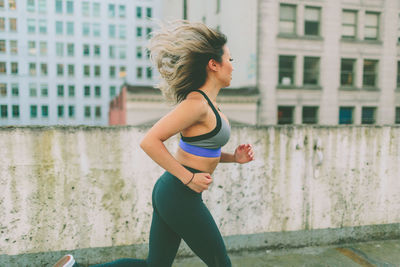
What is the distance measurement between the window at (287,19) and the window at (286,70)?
2256 millimetres

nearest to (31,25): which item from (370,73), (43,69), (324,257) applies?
(43,69)

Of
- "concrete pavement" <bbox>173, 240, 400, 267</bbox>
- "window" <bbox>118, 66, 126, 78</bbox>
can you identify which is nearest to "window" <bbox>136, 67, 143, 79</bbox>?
"window" <bbox>118, 66, 126, 78</bbox>

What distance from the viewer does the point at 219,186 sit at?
148 inches

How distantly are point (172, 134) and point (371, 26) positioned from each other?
36.0 metres

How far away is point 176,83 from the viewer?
2.25 meters

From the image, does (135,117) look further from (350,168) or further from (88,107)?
(88,107)

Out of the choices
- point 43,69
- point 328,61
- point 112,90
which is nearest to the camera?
point 328,61

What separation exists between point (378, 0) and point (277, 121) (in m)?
14.8

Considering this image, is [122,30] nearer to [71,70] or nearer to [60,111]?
[71,70]

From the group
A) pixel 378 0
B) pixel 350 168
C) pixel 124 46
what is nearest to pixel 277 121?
pixel 378 0

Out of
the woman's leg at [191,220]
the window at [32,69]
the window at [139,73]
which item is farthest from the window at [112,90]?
the woman's leg at [191,220]

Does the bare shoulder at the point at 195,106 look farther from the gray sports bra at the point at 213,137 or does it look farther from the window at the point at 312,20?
the window at the point at 312,20

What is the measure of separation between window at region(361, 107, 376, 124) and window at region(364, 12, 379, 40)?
21.7 feet

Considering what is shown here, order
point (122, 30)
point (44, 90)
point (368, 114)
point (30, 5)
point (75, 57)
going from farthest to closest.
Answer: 1. point (122, 30)
2. point (75, 57)
3. point (44, 90)
4. point (30, 5)
5. point (368, 114)
